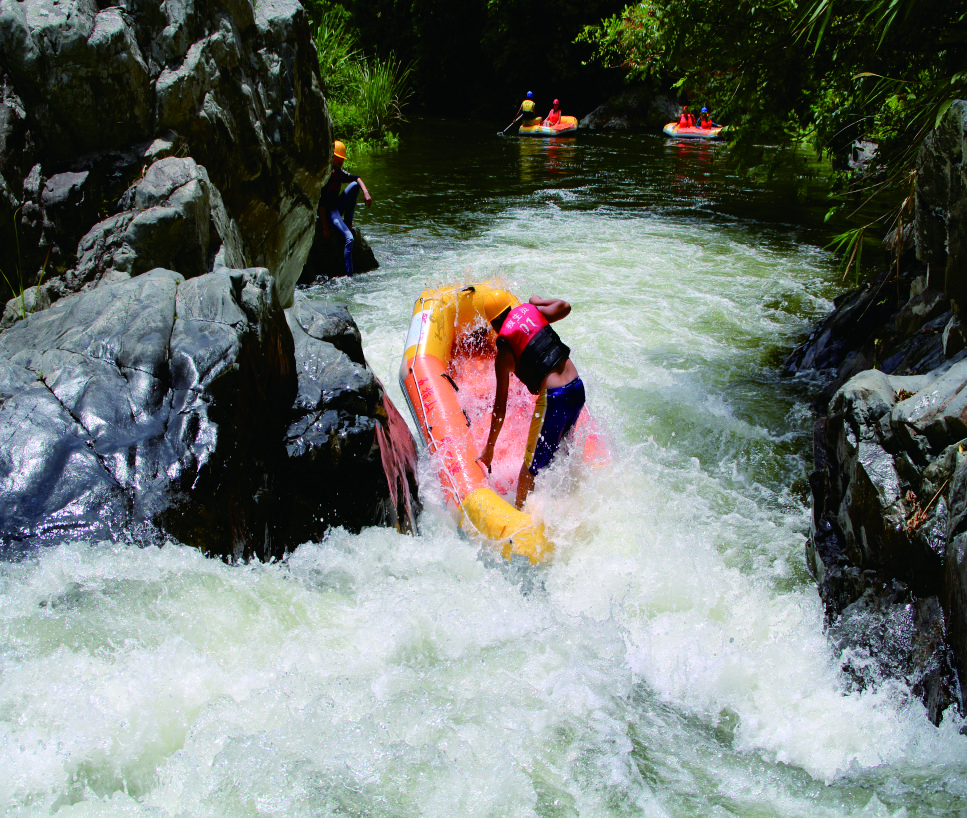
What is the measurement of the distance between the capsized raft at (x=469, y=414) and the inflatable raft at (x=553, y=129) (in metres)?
17.8

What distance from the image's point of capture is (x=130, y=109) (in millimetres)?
4555

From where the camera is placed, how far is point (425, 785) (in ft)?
7.72

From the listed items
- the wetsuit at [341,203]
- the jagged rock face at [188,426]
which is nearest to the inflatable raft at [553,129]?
the wetsuit at [341,203]

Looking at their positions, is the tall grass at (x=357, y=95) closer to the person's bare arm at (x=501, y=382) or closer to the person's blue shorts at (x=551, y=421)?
the person's bare arm at (x=501, y=382)

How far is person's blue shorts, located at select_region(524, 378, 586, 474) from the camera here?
13.6 ft

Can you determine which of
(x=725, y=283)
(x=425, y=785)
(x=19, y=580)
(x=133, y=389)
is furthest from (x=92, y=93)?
(x=725, y=283)

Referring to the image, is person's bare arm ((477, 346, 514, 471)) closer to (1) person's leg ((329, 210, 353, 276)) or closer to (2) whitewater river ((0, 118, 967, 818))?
(2) whitewater river ((0, 118, 967, 818))

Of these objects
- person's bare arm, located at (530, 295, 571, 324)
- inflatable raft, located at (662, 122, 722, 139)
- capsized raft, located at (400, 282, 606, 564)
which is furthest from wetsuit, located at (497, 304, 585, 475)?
inflatable raft, located at (662, 122, 722, 139)

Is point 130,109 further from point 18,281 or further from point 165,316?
point 165,316

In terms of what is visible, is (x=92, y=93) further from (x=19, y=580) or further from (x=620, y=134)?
(x=620, y=134)

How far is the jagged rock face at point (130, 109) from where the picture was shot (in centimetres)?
416

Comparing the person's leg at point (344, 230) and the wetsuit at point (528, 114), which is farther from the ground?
the wetsuit at point (528, 114)

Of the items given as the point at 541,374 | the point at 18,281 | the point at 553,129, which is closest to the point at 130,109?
the point at 18,281

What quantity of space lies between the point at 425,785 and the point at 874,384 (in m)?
2.52
